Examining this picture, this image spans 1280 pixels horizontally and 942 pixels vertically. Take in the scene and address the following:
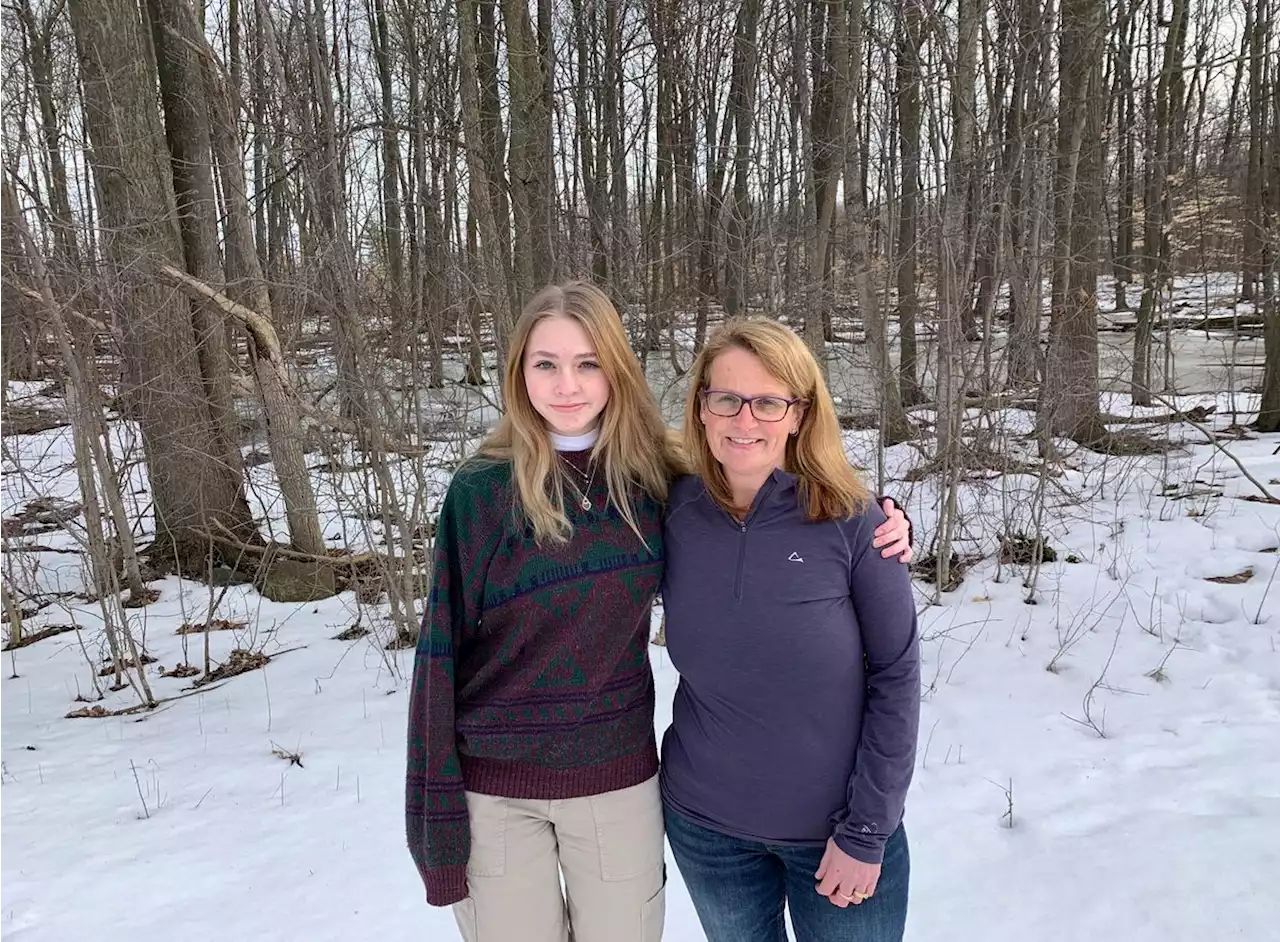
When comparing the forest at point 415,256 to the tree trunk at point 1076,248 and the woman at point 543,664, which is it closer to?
the tree trunk at point 1076,248

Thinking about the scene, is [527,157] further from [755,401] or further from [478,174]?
[755,401]

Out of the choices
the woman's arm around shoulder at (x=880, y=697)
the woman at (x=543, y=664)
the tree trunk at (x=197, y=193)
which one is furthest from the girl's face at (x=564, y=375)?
the tree trunk at (x=197, y=193)

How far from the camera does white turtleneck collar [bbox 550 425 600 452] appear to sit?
1.72 metres

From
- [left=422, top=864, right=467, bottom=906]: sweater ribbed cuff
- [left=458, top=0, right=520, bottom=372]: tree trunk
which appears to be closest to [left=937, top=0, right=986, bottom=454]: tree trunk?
[left=458, top=0, right=520, bottom=372]: tree trunk

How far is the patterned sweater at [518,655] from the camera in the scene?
5.35ft

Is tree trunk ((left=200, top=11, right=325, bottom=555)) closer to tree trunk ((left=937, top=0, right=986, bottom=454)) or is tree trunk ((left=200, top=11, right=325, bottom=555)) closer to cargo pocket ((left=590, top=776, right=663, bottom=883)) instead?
tree trunk ((left=937, top=0, right=986, bottom=454))

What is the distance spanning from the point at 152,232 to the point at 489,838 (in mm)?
6338

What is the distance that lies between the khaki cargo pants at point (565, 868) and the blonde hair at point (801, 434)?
718 mm

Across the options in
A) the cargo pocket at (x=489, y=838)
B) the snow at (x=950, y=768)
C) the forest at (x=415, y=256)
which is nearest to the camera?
the cargo pocket at (x=489, y=838)

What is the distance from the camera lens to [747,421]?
5.08 feet

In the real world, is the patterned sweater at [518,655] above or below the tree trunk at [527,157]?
below

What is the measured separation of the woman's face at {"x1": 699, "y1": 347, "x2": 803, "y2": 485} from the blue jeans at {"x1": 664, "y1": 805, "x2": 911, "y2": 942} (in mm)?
735

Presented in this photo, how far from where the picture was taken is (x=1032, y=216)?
5281mm

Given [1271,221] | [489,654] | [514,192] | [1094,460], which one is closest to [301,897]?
[489,654]
